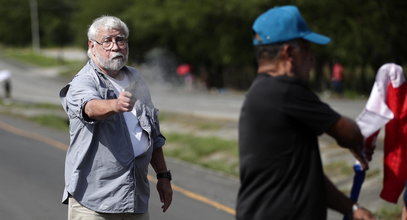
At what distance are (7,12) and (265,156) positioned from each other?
114485mm

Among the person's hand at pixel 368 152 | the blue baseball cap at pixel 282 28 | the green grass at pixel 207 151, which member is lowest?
the green grass at pixel 207 151

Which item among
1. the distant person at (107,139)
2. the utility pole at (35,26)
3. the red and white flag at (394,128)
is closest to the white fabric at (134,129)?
the distant person at (107,139)

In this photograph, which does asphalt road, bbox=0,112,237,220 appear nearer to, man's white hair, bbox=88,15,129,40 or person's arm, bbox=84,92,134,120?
man's white hair, bbox=88,15,129,40

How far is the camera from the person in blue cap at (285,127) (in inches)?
130

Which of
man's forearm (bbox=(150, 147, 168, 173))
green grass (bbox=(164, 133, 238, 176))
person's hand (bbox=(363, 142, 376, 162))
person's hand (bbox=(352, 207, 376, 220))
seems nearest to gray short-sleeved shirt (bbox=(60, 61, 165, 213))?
man's forearm (bbox=(150, 147, 168, 173))

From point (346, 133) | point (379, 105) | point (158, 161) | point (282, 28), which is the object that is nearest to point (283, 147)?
point (346, 133)

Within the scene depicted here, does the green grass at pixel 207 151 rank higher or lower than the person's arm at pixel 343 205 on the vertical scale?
lower

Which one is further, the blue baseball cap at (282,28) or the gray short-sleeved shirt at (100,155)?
the gray short-sleeved shirt at (100,155)

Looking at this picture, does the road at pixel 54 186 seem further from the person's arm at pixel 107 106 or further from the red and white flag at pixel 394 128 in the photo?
the person's arm at pixel 107 106

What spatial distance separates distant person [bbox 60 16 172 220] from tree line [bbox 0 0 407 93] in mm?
26823

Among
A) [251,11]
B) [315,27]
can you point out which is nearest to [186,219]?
[315,27]

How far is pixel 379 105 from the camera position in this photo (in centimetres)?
475

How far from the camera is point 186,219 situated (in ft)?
29.7

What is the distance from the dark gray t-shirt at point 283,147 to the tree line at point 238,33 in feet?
91.4
